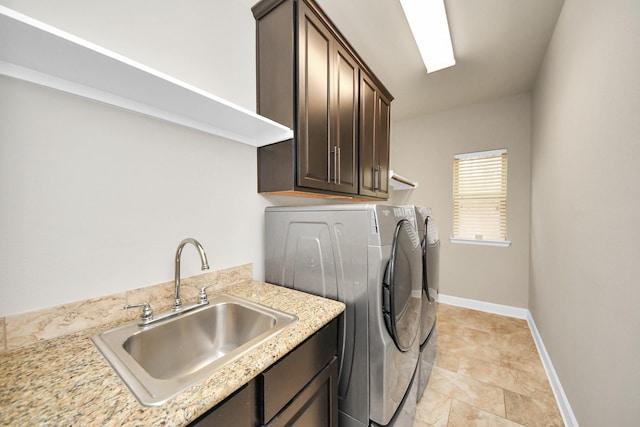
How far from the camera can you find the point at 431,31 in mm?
1788

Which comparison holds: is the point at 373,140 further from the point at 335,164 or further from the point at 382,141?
the point at 335,164

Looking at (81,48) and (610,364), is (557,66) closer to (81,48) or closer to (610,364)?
(610,364)

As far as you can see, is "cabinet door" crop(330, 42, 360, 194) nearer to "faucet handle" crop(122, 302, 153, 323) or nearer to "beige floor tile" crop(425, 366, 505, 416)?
"faucet handle" crop(122, 302, 153, 323)

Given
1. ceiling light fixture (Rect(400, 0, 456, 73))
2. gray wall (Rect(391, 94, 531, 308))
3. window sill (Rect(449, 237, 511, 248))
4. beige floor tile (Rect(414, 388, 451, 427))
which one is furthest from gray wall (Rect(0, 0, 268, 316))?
window sill (Rect(449, 237, 511, 248))

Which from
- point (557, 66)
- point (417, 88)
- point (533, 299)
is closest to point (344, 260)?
point (557, 66)

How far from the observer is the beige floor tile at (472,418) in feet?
4.96

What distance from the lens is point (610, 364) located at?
103 cm

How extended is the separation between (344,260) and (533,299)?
9.23 feet

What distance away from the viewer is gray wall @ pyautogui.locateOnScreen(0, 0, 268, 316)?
781 mm

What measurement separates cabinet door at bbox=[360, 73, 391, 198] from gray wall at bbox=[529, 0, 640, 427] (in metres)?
1.31

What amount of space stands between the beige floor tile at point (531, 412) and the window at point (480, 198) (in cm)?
189

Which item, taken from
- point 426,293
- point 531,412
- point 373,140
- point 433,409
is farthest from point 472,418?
point 373,140

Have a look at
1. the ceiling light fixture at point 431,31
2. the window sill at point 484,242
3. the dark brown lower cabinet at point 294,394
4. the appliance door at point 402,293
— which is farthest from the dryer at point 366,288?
the window sill at point 484,242

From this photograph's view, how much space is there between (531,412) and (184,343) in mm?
2246
